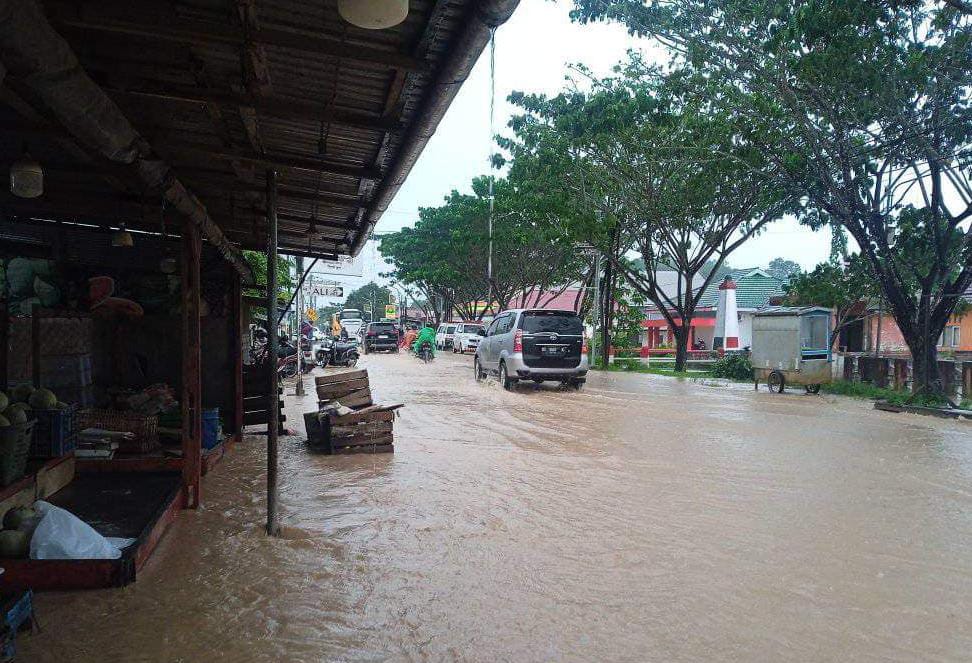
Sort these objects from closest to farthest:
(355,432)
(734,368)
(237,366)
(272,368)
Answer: (272,368) < (355,432) < (237,366) < (734,368)

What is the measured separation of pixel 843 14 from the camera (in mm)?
10250

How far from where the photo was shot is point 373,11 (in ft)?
9.02

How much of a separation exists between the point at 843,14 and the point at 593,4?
4988 mm

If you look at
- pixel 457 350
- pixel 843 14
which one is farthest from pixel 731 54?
pixel 457 350

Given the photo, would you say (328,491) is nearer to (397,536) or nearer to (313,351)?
(397,536)

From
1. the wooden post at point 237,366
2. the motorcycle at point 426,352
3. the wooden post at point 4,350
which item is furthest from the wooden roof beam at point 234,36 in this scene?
the motorcycle at point 426,352

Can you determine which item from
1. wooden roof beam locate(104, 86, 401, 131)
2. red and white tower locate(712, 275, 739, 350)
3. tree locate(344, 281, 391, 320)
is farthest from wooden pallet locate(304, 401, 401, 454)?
tree locate(344, 281, 391, 320)

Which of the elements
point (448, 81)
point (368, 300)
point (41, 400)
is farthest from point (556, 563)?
point (368, 300)

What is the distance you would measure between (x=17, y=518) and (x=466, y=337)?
3274 centimetres

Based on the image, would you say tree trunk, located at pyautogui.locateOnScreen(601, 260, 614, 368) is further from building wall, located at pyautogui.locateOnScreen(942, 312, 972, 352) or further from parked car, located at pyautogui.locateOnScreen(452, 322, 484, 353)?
building wall, located at pyautogui.locateOnScreen(942, 312, 972, 352)

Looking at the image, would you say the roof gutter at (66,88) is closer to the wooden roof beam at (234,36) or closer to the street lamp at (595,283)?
the wooden roof beam at (234,36)

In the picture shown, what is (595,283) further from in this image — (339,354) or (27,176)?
(27,176)

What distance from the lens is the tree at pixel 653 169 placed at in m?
17.3

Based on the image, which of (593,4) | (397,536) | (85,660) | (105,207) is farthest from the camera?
(593,4)
